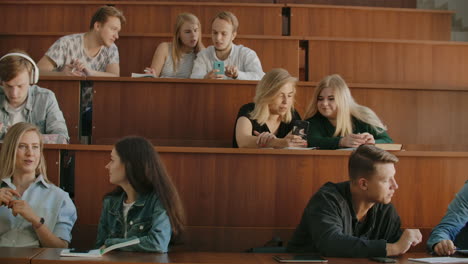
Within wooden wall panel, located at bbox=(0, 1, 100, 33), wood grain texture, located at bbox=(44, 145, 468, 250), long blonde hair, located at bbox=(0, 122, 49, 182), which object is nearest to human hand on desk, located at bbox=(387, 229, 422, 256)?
wood grain texture, located at bbox=(44, 145, 468, 250)

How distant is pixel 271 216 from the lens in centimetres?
208

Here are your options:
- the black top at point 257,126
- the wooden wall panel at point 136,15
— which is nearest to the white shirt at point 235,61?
the black top at point 257,126

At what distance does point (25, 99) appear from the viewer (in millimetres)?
2455

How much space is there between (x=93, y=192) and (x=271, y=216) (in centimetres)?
55

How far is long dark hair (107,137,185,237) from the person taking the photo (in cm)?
177

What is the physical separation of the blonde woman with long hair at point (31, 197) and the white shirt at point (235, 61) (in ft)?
3.87

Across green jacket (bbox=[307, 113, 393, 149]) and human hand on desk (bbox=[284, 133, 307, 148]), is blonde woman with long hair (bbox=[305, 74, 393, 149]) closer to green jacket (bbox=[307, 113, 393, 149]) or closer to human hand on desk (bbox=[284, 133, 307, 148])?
green jacket (bbox=[307, 113, 393, 149])

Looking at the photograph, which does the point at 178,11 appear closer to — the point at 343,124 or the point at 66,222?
the point at 343,124

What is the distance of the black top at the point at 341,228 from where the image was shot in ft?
5.34

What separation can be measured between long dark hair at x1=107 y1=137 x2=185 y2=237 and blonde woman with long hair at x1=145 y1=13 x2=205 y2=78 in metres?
1.43

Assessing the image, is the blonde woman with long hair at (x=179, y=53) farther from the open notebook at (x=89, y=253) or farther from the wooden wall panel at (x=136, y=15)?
the open notebook at (x=89, y=253)

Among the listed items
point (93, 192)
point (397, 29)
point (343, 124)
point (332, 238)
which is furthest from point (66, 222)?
point (397, 29)

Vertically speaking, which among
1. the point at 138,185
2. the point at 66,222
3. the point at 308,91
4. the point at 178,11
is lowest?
the point at 66,222

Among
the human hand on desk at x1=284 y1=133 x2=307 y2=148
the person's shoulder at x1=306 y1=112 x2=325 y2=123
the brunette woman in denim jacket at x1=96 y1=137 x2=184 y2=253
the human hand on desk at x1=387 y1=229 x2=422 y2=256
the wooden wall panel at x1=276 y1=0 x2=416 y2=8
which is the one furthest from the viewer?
the wooden wall panel at x1=276 y1=0 x2=416 y2=8
